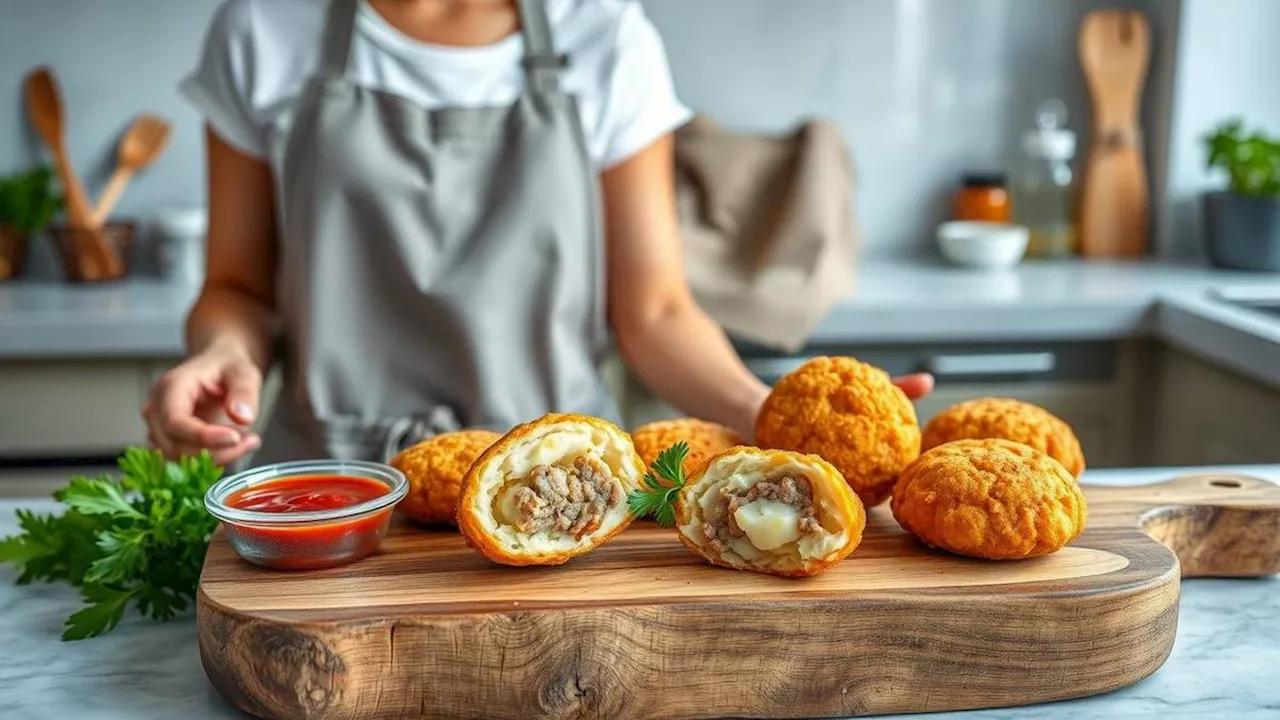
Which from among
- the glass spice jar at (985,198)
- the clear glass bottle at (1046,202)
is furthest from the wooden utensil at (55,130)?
the clear glass bottle at (1046,202)

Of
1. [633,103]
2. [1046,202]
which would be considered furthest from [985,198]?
[633,103]

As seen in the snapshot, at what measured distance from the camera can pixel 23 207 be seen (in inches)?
101

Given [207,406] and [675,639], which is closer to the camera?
[675,639]

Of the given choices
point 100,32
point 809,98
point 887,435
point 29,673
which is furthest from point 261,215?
point 809,98

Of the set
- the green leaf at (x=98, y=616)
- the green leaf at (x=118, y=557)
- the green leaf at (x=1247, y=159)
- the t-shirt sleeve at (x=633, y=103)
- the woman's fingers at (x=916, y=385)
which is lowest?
the green leaf at (x=98, y=616)

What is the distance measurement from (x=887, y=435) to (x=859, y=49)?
2014 millimetres

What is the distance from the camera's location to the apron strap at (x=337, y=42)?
154cm

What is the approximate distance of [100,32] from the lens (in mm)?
2670

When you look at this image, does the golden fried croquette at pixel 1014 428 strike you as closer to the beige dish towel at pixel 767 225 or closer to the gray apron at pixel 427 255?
the gray apron at pixel 427 255

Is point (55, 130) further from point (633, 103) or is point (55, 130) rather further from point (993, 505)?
point (993, 505)

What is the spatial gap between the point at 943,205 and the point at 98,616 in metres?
2.31

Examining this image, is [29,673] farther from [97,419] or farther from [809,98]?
[809,98]

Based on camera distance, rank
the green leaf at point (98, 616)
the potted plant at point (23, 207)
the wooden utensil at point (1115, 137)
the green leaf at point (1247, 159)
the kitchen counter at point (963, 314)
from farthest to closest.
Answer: the wooden utensil at point (1115, 137) → the potted plant at point (23, 207) → the green leaf at point (1247, 159) → the kitchen counter at point (963, 314) → the green leaf at point (98, 616)

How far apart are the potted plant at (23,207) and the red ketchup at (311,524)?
72.8 inches
